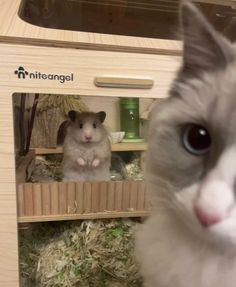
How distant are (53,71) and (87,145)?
0.56 metres

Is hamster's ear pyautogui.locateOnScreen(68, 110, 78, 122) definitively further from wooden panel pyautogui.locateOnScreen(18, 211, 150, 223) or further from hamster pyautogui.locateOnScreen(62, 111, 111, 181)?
wooden panel pyautogui.locateOnScreen(18, 211, 150, 223)

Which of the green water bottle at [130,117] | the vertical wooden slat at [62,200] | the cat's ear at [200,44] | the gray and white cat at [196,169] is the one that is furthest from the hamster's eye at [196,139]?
the green water bottle at [130,117]

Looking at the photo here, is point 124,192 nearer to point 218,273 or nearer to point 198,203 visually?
point 218,273

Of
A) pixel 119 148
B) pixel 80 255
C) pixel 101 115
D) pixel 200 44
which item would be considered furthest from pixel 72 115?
pixel 200 44

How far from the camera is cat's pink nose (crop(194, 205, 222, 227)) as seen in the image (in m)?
0.48

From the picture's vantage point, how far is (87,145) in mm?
1414

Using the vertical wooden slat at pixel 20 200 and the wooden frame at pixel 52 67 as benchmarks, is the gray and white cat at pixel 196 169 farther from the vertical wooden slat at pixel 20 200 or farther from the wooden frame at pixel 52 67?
the vertical wooden slat at pixel 20 200

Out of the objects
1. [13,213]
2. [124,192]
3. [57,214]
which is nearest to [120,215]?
[124,192]

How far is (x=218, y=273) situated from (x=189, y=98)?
29 centimetres

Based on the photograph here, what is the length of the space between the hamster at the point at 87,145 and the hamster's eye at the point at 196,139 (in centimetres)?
74

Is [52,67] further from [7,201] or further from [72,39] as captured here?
[7,201]

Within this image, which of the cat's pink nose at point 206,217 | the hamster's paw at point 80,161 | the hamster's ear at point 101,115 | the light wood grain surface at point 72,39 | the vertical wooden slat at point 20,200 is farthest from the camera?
the hamster's ear at point 101,115

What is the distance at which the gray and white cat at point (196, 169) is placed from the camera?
1.65ft

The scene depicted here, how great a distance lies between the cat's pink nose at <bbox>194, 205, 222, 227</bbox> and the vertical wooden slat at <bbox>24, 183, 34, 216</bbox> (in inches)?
23.7
